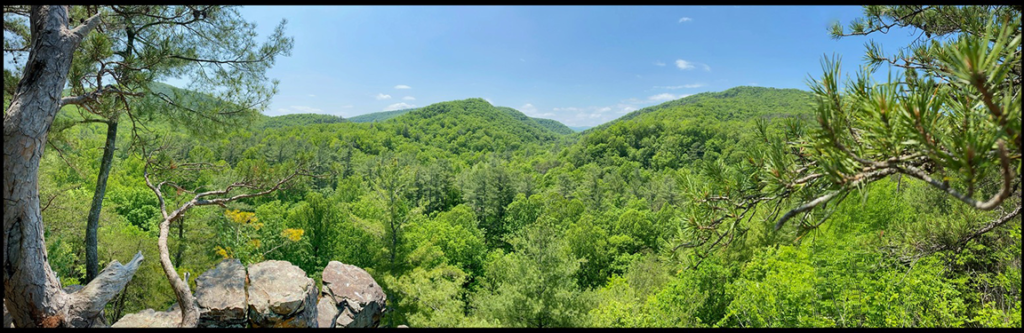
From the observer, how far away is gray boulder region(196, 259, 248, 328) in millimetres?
3982

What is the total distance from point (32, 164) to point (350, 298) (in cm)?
653

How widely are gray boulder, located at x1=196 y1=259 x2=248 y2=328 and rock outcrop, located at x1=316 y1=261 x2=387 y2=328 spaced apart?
109 inches

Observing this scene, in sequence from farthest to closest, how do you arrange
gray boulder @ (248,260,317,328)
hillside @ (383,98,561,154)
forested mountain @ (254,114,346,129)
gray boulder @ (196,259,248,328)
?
forested mountain @ (254,114,346,129) → hillside @ (383,98,561,154) → gray boulder @ (248,260,317,328) → gray boulder @ (196,259,248,328)

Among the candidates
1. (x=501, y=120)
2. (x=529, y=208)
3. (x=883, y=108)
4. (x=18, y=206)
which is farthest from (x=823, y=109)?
(x=501, y=120)

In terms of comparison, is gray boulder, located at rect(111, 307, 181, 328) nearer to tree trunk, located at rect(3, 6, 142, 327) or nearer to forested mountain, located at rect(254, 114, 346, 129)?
tree trunk, located at rect(3, 6, 142, 327)

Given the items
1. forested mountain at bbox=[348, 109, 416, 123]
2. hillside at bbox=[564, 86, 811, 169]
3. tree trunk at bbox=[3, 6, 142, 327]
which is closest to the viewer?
tree trunk at bbox=[3, 6, 142, 327]

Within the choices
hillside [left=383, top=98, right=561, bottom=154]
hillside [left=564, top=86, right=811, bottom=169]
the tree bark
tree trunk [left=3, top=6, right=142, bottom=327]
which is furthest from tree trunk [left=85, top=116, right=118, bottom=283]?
hillside [left=383, top=98, right=561, bottom=154]

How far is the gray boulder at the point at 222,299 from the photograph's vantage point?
13.1 ft

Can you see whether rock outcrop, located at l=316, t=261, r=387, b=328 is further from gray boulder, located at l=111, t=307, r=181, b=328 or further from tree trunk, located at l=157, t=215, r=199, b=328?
tree trunk, located at l=157, t=215, r=199, b=328

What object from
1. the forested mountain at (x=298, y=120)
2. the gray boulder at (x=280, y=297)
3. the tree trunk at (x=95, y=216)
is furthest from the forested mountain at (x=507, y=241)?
the forested mountain at (x=298, y=120)

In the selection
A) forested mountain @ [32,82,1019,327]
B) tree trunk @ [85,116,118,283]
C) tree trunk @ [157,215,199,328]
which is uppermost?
tree trunk @ [85,116,118,283]

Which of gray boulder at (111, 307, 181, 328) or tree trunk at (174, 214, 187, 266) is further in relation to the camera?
tree trunk at (174, 214, 187, 266)

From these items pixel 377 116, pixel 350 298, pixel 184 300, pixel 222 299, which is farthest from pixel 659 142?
pixel 377 116

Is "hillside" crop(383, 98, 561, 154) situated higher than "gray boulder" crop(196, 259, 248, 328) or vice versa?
"hillside" crop(383, 98, 561, 154)
